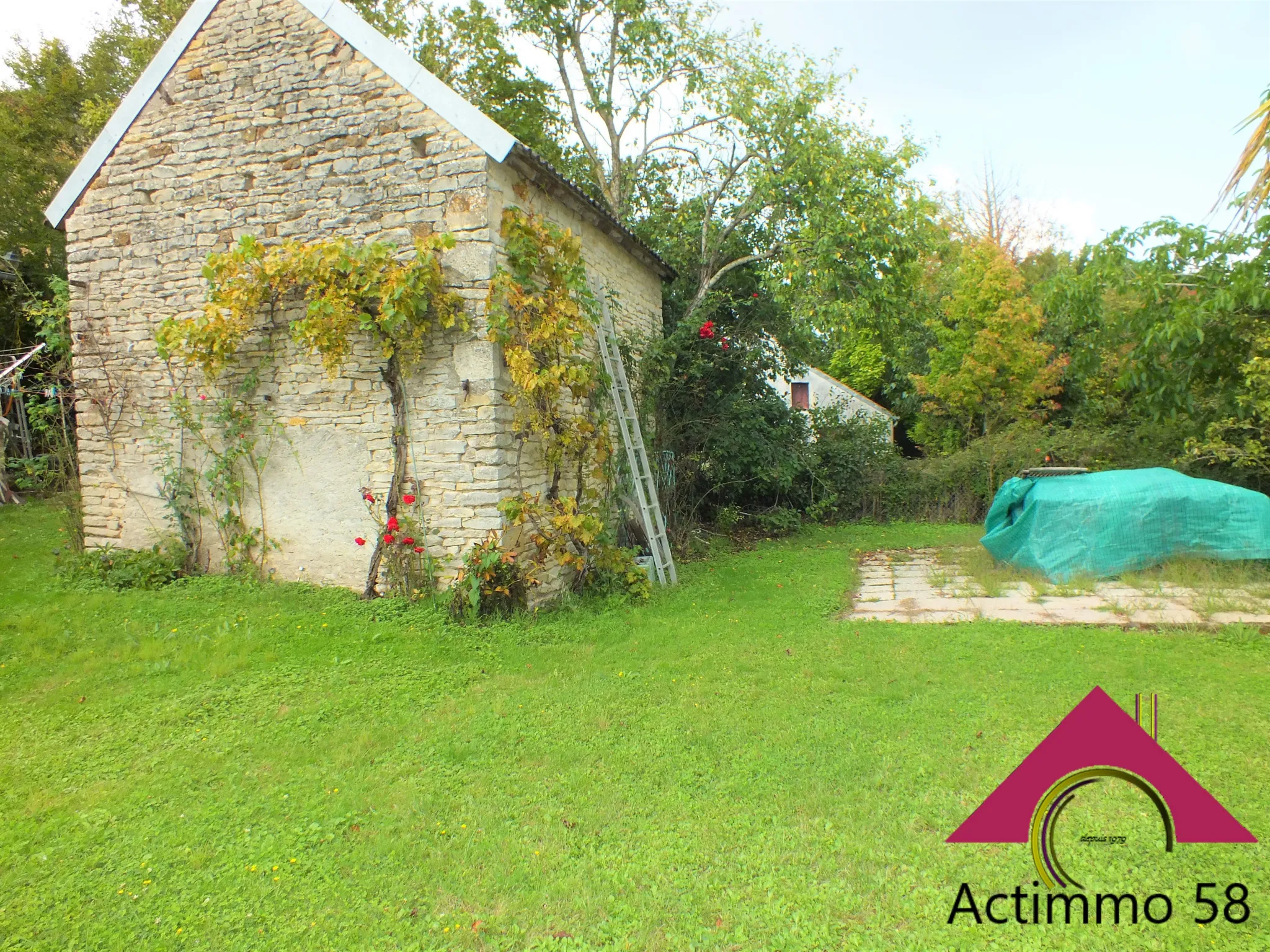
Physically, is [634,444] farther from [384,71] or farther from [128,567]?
[128,567]

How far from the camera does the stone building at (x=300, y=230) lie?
607 centimetres

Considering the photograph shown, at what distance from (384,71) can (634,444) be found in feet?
13.4

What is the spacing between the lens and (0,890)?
278 centimetres

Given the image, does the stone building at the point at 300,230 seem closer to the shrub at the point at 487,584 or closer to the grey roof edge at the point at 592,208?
the grey roof edge at the point at 592,208

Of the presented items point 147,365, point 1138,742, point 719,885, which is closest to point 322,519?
point 147,365

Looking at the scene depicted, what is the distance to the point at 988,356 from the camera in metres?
14.2

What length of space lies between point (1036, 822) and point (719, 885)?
1.21 m

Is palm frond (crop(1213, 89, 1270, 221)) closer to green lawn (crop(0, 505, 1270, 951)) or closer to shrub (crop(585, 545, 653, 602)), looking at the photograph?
green lawn (crop(0, 505, 1270, 951))

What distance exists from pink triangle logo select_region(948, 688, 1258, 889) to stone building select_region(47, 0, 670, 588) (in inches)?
168

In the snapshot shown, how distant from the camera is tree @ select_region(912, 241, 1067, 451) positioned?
46.3 ft

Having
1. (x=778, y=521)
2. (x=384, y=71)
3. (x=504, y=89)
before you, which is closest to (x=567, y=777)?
(x=384, y=71)

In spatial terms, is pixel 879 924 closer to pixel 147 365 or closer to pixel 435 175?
pixel 435 175

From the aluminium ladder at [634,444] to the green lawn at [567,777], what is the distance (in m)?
1.42

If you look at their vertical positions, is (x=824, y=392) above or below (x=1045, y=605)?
above
